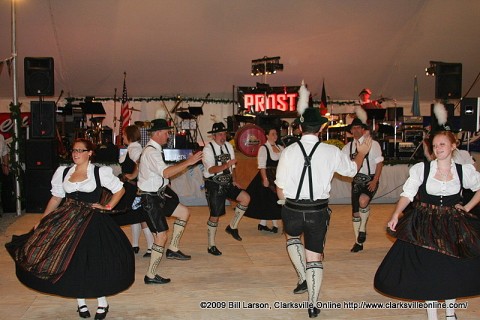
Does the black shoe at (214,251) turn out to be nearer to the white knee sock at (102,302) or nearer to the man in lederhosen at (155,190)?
the man in lederhosen at (155,190)

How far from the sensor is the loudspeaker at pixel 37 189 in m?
9.74

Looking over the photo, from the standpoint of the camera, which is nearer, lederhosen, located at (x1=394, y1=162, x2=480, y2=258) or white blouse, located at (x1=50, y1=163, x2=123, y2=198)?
lederhosen, located at (x1=394, y1=162, x2=480, y2=258)

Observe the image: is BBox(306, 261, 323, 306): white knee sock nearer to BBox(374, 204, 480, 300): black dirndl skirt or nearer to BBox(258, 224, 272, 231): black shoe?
BBox(374, 204, 480, 300): black dirndl skirt

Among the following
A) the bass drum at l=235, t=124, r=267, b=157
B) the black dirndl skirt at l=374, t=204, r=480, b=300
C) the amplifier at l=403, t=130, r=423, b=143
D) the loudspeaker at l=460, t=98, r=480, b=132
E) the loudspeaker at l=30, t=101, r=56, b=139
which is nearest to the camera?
the black dirndl skirt at l=374, t=204, r=480, b=300

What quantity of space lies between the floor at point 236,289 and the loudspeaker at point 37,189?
7.01ft

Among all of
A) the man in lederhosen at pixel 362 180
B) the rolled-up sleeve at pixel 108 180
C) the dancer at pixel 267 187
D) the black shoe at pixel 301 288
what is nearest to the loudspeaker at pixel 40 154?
the dancer at pixel 267 187

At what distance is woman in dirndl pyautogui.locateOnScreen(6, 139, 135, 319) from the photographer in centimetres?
412

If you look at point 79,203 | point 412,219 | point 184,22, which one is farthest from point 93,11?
point 412,219

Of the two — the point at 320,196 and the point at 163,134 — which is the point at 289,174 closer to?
the point at 320,196

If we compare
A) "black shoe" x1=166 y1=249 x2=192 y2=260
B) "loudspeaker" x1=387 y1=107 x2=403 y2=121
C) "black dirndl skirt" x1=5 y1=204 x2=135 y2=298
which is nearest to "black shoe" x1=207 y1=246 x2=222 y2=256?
"black shoe" x1=166 y1=249 x2=192 y2=260

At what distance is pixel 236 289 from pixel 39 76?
19.7ft

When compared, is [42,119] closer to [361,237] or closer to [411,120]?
[361,237]

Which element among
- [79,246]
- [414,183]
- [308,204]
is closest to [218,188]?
[308,204]

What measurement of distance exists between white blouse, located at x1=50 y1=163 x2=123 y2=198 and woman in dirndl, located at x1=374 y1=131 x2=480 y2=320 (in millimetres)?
2194
